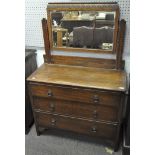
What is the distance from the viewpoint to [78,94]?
168 cm

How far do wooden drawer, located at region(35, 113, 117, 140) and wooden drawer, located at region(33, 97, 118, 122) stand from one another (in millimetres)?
72

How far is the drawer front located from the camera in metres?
1.62

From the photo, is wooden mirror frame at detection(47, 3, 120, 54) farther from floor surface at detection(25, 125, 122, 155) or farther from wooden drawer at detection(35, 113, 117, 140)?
floor surface at detection(25, 125, 122, 155)

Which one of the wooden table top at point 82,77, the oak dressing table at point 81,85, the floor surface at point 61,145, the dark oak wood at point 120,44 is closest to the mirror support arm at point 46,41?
the oak dressing table at point 81,85

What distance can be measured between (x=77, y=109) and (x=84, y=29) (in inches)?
29.9

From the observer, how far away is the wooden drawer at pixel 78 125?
1808mm

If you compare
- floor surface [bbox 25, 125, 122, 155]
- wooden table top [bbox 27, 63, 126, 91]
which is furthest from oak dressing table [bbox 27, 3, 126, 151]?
floor surface [bbox 25, 125, 122, 155]

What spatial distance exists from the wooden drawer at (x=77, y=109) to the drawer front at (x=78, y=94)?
57mm

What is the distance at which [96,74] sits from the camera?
1.79 m

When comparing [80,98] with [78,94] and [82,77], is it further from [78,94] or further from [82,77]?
[82,77]

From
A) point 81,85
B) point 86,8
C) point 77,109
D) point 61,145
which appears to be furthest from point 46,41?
point 61,145
